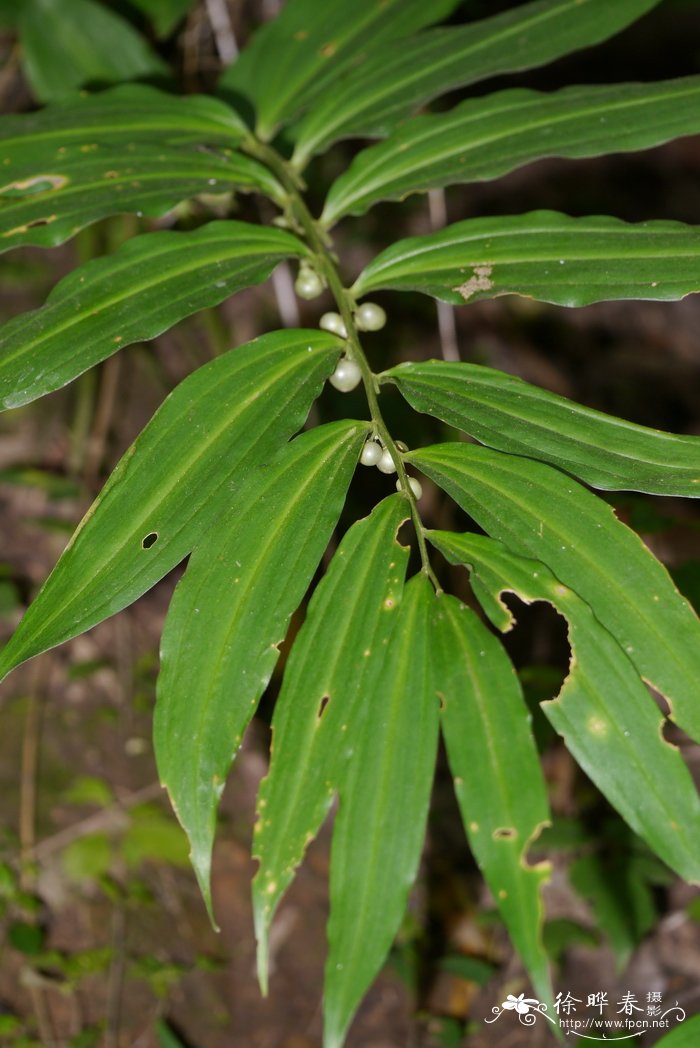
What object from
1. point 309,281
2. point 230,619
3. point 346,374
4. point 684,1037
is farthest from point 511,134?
point 684,1037

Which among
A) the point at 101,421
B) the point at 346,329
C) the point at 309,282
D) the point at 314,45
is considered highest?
the point at 101,421

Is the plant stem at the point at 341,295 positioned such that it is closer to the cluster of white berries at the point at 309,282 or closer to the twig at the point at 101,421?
the cluster of white berries at the point at 309,282

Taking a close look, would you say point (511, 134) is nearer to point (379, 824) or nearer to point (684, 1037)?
point (379, 824)

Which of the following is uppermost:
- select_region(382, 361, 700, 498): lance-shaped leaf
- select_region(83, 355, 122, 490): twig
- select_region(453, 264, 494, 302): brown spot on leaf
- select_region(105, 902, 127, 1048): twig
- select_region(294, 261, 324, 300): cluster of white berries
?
select_region(83, 355, 122, 490): twig

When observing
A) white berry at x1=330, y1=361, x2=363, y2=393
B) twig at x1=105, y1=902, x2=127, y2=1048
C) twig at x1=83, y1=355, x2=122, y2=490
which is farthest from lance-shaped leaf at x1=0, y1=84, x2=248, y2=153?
twig at x1=105, y1=902, x2=127, y2=1048

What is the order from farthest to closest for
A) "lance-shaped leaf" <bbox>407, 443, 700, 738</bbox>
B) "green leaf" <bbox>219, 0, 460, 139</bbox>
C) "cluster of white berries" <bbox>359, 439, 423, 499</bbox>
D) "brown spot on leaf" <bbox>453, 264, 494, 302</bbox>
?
1. "green leaf" <bbox>219, 0, 460, 139</bbox>
2. "brown spot on leaf" <bbox>453, 264, 494, 302</bbox>
3. "cluster of white berries" <bbox>359, 439, 423, 499</bbox>
4. "lance-shaped leaf" <bbox>407, 443, 700, 738</bbox>

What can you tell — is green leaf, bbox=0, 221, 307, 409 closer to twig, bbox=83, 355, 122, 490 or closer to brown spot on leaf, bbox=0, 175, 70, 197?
brown spot on leaf, bbox=0, 175, 70, 197

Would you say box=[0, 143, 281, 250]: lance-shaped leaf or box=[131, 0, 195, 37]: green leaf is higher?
box=[131, 0, 195, 37]: green leaf
